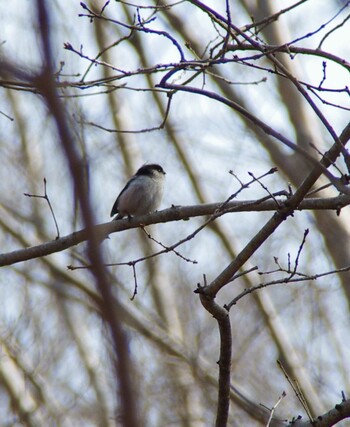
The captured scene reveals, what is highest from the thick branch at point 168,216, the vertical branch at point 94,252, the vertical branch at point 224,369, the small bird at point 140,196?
the small bird at point 140,196

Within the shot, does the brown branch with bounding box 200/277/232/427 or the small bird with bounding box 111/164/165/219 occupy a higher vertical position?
the small bird with bounding box 111/164/165/219

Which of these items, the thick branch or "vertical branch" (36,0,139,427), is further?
the thick branch

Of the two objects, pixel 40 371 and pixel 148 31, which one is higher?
pixel 40 371

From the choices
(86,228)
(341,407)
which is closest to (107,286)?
(86,228)

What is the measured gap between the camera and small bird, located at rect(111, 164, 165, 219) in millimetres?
6543

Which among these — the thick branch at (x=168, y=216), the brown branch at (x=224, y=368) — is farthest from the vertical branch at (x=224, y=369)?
the thick branch at (x=168, y=216)

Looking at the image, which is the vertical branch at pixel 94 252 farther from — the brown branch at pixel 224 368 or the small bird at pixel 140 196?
the small bird at pixel 140 196

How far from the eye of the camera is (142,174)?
7.09 meters

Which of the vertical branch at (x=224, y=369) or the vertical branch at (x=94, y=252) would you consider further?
the vertical branch at (x=224, y=369)

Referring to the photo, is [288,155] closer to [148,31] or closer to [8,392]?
[148,31]

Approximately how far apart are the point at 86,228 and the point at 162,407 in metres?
8.58

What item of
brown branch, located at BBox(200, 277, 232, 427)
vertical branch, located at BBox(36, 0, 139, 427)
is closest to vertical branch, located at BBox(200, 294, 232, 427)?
brown branch, located at BBox(200, 277, 232, 427)

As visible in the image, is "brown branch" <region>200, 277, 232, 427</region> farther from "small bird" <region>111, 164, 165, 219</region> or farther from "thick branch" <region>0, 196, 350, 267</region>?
"small bird" <region>111, 164, 165, 219</region>

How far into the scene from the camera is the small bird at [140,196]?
6.54 metres
